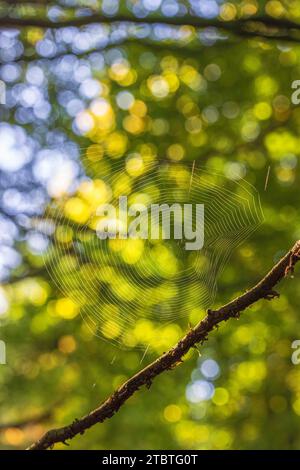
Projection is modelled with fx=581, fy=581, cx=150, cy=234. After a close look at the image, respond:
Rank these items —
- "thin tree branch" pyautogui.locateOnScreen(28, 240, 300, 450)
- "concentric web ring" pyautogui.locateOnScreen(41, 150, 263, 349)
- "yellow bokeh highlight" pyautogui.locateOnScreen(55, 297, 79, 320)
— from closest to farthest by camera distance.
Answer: "thin tree branch" pyautogui.locateOnScreen(28, 240, 300, 450)
"concentric web ring" pyautogui.locateOnScreen(41, 150, 263, 349)
"yellow bokeh highlight" pyautogui.locateOnScreen(55, 297, 79, 320)

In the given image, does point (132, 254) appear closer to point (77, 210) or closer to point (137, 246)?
point (137, 246)

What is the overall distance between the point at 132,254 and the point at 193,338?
2.04 m

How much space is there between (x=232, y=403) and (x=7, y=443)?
1.32 meters

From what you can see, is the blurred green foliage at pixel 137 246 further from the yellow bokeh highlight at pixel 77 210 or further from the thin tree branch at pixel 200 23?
the thin tree branch at pixel 200 23

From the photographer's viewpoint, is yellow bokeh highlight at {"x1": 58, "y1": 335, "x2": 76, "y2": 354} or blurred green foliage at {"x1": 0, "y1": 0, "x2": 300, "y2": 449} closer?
blurred green foliage at {"x1": 0, "y1": 0, "x2": 300, "y2": 449}

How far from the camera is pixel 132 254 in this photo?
2.97 m

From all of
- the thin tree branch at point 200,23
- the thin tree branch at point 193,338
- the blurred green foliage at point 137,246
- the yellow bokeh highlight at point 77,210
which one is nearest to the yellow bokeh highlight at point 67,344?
the blurred green foliage at point 137,246

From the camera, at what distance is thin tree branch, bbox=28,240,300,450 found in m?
0.87

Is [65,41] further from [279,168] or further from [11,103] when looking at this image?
[279,168]

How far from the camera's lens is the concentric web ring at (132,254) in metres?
2.54

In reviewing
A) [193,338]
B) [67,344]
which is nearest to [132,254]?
[67,344]

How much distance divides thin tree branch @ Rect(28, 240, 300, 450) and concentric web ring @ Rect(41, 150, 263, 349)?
131 cm

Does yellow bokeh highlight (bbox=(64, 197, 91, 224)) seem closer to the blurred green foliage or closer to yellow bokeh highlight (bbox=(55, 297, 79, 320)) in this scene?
the blurred green foliage

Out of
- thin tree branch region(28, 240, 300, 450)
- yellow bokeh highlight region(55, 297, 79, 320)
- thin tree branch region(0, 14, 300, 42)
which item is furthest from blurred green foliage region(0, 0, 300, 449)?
thin tree branch region(28, 240, 300, 450)
